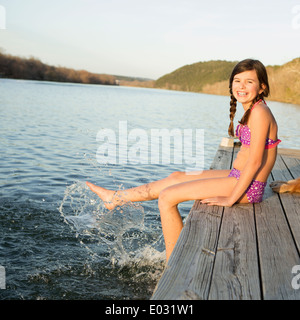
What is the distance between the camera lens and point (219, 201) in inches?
136

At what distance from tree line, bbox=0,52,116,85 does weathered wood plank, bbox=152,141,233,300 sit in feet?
244

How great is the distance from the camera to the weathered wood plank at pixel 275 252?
218 cm

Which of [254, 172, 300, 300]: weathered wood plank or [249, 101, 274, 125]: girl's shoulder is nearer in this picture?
[254, 172, 300, 300]: weathered wood plank

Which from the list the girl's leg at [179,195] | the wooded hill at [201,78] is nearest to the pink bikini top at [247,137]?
the girl's leg at [179,195]

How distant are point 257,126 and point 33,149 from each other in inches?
323

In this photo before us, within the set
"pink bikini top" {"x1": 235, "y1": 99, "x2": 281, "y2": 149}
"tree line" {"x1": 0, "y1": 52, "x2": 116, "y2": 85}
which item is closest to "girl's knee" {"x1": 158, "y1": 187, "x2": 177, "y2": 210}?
"pink bikini top" {"x1": 235, "y1": 99, "x2": 281, "y2": 149}

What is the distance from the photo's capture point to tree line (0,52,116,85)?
73.8 metres

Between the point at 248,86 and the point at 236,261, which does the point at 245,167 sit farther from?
the point at 236,261

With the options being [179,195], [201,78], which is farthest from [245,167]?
[201,78]

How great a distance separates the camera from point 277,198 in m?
4.02

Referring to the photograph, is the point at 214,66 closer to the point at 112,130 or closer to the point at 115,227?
the point at 112,130

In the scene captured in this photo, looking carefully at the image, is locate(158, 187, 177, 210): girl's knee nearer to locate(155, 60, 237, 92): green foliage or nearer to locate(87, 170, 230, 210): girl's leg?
locate(87, 170, 230, 210): girl's leg
